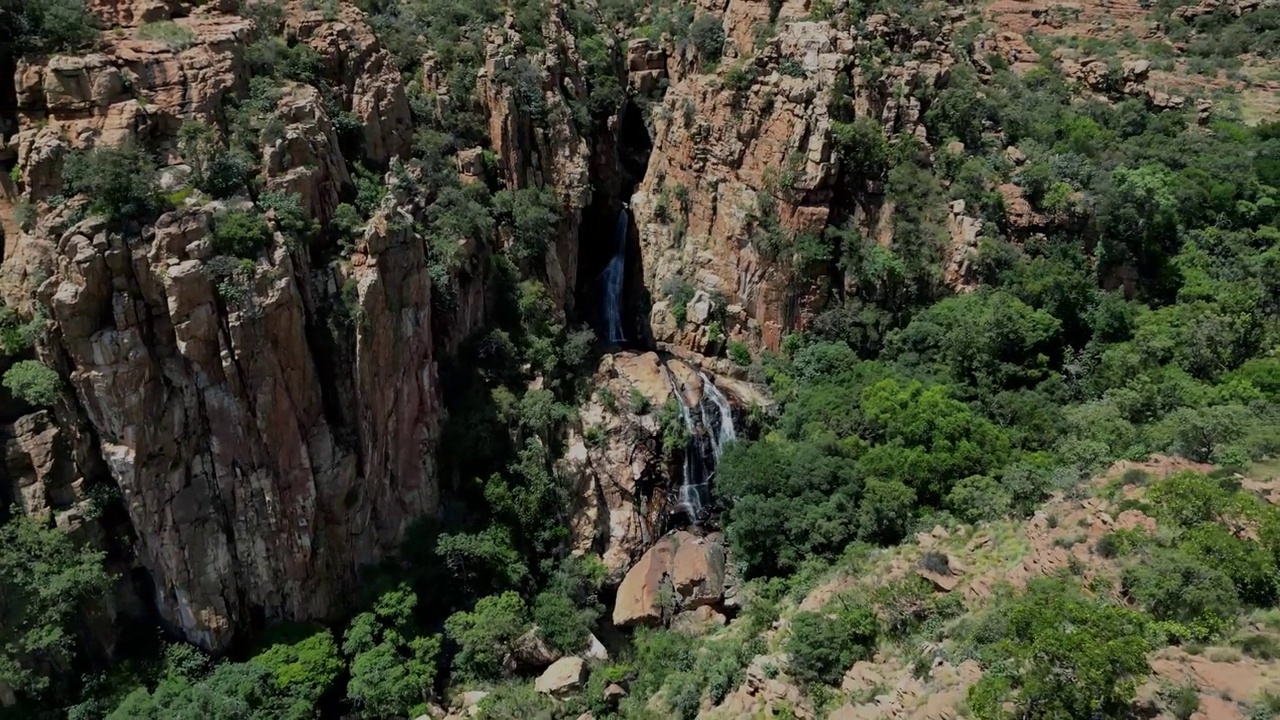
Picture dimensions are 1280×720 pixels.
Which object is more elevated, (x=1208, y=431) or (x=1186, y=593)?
(x=1208, y=431)

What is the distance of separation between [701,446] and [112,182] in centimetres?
2621

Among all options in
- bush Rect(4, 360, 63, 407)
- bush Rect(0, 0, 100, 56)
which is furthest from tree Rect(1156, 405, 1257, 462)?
bush Rect(0, 0, 100, 56)

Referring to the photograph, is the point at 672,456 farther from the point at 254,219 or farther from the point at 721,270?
the point at 254,219

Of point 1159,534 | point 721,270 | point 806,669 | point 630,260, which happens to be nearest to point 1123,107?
point 721,270

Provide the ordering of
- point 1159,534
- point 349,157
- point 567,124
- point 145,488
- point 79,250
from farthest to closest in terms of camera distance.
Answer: point 567,124 < point 349,157 < point 145,488 < point 79,250 < point 1159,534

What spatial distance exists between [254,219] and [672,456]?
20.8 m

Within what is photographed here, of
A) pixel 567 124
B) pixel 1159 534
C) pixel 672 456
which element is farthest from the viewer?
pixel 567 124

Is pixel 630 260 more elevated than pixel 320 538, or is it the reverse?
pixel 630 260

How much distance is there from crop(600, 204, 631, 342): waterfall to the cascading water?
307 inches

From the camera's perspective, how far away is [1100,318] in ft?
126

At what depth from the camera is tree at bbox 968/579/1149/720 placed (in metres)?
17.7

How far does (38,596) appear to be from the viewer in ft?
79.0

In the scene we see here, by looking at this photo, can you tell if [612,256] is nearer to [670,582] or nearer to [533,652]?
[670,582]

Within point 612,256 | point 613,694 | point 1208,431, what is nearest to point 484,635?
point 613,694
